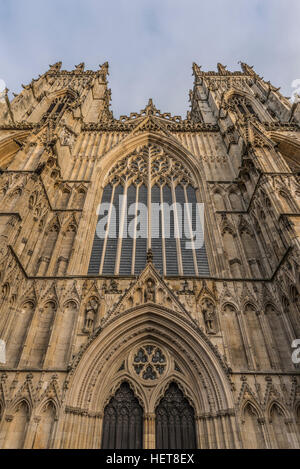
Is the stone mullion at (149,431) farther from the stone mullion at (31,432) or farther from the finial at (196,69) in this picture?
the finial at (196,69)

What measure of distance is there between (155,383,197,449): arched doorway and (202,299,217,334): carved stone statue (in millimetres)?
2083

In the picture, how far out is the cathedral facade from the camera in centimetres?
866

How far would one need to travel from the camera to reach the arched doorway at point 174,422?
866cm

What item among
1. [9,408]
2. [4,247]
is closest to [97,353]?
[9,408]

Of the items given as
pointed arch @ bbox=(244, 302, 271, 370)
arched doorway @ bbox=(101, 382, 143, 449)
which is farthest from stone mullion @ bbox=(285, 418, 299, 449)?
arched doorway @ bbox=(101, 382, 143, 449)

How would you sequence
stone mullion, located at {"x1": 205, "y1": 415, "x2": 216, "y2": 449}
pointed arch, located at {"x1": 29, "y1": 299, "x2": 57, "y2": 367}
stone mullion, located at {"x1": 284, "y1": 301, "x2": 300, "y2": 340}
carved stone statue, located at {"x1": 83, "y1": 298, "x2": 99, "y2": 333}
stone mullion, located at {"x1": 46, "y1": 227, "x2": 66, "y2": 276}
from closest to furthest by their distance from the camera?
stone mullion, located at {"x1": 205, "y1": 415, "x2": 216, "y2": 449}
pointed arch, located at {"x1": 29, "y1": 299, "x2": 57, "y2": 367}
stone mullion, located at {"x1": 284, "y1": 301, "x2": 300, "y2": 340}
carved stone statue, located at {"x1": 83, "y1": 298, "x2": 99, "y2": 333}
stone mullion, located at {"x1": 46, "y1": 227, "x2": 66, "y2": 276}

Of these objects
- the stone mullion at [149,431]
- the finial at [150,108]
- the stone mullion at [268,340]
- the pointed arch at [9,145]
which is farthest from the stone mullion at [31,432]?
the finial at [150,108]

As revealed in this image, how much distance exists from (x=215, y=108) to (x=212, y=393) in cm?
2151

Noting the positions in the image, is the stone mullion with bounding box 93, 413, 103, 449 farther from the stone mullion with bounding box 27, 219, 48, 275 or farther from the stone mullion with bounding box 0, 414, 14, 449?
the stone mullion with bounding box 27, 219, 48, 275

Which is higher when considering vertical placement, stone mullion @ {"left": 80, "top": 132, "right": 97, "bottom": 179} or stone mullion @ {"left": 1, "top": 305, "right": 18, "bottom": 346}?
stone mullion @ {"left": 80, "top": 132, "right": 97, "bottom": 179}

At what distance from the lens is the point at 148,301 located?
10.7 meters

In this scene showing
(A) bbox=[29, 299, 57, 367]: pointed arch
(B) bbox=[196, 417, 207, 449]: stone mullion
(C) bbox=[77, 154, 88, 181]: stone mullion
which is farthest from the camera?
(C) bbox=[77, 154, 88, 181]: stone mullion

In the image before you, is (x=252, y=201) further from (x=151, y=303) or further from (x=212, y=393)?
(x=212, y=393)

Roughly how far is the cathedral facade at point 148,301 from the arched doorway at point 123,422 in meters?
0.04
